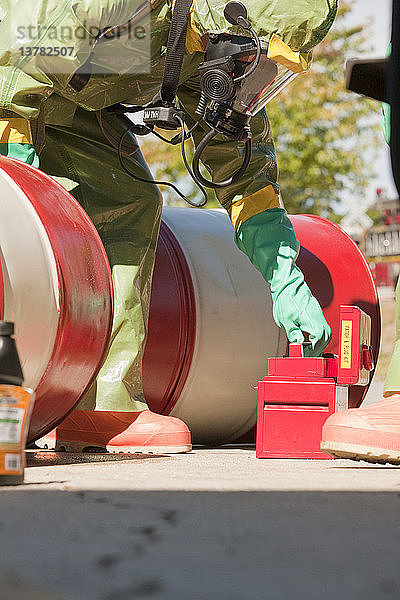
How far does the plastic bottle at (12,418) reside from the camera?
1.97 meters

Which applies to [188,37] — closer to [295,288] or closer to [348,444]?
[295,288]

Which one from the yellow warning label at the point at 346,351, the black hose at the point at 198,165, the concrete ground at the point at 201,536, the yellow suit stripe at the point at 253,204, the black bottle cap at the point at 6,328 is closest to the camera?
the concrete ground at the point at 201,536

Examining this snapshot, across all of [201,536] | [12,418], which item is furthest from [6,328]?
[201,536]

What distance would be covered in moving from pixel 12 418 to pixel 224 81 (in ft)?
5.80

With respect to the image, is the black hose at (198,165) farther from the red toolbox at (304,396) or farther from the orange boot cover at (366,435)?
the orange boot cover at (366,435)

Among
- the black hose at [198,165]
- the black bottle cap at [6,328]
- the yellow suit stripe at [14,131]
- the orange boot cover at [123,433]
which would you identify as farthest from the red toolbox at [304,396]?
the black bottle cap at [6,328]

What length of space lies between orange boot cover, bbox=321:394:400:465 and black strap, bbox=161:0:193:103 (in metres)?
1.38

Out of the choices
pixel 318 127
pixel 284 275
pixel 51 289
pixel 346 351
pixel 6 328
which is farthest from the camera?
pixel 318 127

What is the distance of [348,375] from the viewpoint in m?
3.21

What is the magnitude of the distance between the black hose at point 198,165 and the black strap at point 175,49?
19 cm

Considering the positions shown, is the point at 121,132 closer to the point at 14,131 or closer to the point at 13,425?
the point at 14,131

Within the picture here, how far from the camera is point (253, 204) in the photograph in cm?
371

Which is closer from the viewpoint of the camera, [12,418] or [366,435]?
[12,418]

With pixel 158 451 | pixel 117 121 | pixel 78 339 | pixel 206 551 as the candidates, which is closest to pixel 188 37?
pixel 117 121
